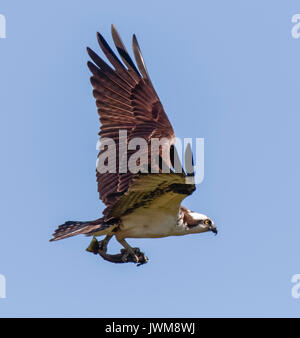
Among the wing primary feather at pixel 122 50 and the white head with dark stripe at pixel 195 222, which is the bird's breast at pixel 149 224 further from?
the wing primary feather at pixel 122 50

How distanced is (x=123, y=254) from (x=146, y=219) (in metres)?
0.67

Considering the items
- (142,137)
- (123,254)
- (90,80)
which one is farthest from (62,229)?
(90,80)

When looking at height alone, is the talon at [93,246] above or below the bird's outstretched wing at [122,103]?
below

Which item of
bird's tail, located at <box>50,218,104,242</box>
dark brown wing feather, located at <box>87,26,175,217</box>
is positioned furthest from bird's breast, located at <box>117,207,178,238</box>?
dark brown wing feather, located at <box>87,26,175,217</box>

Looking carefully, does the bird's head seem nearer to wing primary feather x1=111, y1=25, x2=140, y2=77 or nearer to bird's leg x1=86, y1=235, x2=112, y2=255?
bird's leg x1=86, y1=235, x2=112, y2=255

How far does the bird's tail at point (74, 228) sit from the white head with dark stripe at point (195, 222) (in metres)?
1.23

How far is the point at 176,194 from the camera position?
926 centimetres

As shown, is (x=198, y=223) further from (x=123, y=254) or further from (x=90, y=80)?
(x=90, y=80)

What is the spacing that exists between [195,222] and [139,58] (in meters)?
2.62

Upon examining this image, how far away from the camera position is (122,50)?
36.1 feet

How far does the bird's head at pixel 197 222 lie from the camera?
33.6 ft

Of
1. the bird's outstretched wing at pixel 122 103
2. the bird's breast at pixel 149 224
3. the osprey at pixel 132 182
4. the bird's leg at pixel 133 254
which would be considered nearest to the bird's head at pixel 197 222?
the osprey at pixel 132 182

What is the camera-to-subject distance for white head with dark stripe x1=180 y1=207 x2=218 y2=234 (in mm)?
10232

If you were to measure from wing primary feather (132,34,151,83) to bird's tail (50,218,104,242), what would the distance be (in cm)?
255
